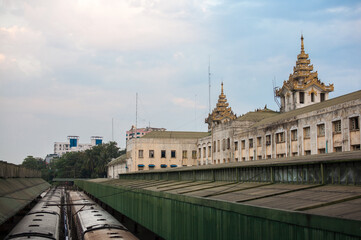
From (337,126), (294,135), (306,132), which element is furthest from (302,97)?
(337,126)

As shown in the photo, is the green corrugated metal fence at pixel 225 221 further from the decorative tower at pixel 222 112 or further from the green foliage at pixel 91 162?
the green foliage at pixel 91 162

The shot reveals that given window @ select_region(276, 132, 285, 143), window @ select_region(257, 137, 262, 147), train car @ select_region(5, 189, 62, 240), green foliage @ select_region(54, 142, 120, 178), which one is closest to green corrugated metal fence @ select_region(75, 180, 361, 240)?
train car @ select_region(5, 189, 62, 240)

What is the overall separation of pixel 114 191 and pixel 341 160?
31.8 m

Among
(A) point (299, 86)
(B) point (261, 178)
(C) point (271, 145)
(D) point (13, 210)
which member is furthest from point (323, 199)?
(A) point (299, 86)

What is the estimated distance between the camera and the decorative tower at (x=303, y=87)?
71.8 meters

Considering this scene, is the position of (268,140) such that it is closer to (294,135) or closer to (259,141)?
(259,141)

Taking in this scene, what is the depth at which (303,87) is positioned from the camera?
7181 cm

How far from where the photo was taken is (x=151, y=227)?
26656 mm

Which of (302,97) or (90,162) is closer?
(302,97)

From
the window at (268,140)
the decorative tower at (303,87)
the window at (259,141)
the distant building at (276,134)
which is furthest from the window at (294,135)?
the decorative tower at (303,87)

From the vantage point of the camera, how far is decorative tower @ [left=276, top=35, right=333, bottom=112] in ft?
236

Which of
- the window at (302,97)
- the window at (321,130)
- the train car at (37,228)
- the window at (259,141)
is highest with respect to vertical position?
the window at (302,97)

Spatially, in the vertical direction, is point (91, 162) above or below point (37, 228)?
above

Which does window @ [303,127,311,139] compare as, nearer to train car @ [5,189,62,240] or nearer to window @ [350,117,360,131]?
window @ [350,117,360,131]
